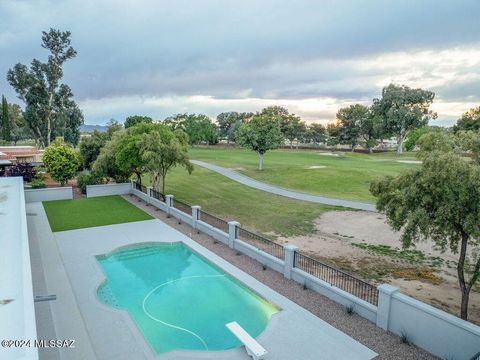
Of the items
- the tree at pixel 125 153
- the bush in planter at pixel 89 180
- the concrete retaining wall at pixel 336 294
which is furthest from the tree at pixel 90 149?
the concrete retaining wall at pixel 336 294

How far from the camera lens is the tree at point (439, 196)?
6.91 meters

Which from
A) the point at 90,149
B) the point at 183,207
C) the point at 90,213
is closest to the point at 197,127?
the point at 90,149

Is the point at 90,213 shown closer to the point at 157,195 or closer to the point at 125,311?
the point at 157,195

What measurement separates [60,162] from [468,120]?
65908mm

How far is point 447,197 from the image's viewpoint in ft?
23.2

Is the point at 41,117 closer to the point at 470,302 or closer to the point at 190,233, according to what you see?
the point at 190,233

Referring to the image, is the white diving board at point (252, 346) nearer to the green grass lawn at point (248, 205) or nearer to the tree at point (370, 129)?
the green grass lawn at point (248, 205)

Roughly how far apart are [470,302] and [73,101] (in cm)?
5064

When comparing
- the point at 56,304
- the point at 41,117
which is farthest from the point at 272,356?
the point at 41,117

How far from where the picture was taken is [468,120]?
195ft

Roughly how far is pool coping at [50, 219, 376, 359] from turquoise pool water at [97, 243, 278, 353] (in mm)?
309

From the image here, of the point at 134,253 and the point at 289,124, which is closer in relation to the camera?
the point at 134,253

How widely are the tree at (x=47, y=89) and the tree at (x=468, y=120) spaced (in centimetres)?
6517

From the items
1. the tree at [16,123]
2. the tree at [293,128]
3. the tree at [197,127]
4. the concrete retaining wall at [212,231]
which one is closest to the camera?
the concrete retaining wall at [212,231]
